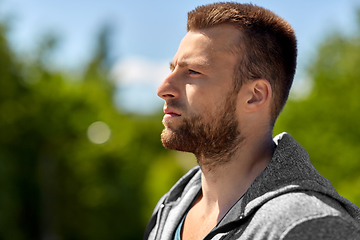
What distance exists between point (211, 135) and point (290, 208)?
61 centimetres

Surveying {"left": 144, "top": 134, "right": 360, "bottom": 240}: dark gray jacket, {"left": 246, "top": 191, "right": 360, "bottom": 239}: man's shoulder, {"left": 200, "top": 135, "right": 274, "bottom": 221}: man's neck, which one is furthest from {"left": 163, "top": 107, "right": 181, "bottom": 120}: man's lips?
{"left": 246, "top": 191, "right": 360, "bottom": 239}: man's shoulder

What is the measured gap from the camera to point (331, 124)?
6.98 metres

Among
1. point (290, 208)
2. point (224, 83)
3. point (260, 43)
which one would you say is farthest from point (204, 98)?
point (290, 208)

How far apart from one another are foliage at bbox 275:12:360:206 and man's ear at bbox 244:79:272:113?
15.9 feet

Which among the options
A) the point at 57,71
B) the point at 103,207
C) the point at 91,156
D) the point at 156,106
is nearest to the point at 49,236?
the point at 103,207

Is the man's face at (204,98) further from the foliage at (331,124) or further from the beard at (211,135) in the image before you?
the foliage at (331,124)

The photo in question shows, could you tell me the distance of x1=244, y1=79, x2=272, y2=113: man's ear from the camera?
1.87m

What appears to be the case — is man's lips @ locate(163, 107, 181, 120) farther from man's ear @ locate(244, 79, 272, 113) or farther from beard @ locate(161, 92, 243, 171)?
man's ear @ locate(244, 79, 272, 113)

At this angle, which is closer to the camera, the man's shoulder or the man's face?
the man's shoulder

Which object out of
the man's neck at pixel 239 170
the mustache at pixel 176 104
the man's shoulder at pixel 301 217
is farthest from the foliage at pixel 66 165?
the man's shoulder at pixel 301 217

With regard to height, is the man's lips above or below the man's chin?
above

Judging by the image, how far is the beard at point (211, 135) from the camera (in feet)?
6.09

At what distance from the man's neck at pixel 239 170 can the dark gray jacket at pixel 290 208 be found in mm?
160

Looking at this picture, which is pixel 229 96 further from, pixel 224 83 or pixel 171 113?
pixel 171 113
